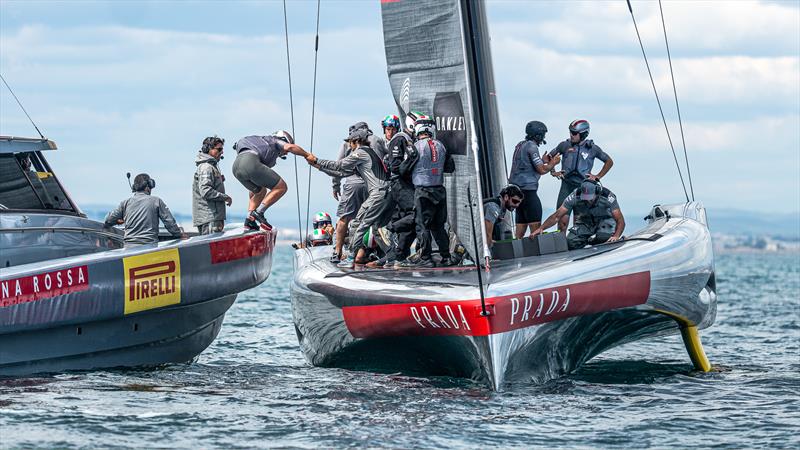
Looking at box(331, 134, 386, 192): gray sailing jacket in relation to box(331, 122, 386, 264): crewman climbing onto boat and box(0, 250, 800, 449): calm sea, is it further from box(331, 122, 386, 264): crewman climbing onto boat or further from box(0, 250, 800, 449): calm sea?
box(0, 250, 800, 449): calm sea

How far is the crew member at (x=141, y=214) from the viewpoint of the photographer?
517 inches

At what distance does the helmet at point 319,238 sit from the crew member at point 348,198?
2.32 metres

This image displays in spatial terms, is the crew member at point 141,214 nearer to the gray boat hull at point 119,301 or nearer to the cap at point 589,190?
the gray boat hull at point 119,301

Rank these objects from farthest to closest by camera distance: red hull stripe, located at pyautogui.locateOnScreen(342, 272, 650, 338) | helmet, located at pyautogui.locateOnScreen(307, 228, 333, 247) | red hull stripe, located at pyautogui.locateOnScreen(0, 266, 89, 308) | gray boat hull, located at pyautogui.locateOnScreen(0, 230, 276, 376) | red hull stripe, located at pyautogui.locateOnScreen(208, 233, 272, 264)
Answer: helmet, located at pyautogui.locateOnScreen(307, 228, 333, 247) < red hull stripe, located at pyautogui.locateOnScreen(208, 233, 272, 264) < gray boat hull, located at pyautogui.locateOnScreen(0, 230, 276, 376) < red hull stripe, located at pyautogui.locateOnScreen(0, 266, 89, 308) < red hull stripe, located at pyautogui.locateOnScreen(342, 272, 650, 338)

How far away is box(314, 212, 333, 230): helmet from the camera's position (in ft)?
56.3

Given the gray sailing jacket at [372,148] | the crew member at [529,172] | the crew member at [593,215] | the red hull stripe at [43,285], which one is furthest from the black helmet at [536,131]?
the red hull stripe at [43,285]

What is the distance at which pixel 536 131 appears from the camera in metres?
14.1

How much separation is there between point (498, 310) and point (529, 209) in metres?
4.14

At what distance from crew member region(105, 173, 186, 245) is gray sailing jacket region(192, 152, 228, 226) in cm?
53

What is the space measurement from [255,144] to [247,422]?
15.7ft

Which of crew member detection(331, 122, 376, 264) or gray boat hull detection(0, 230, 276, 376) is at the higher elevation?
crew member detection(331, 122, 376, 264)

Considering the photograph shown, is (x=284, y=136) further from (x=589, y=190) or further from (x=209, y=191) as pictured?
(x=589, y=190)

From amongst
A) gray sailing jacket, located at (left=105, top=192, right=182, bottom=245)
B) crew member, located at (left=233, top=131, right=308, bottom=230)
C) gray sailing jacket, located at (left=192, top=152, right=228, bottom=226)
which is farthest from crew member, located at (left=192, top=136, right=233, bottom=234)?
gray sailing jacket, located at (left=105, top=192, right=182, bottom=245)

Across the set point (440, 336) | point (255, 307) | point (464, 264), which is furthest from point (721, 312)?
point (440, 336)
